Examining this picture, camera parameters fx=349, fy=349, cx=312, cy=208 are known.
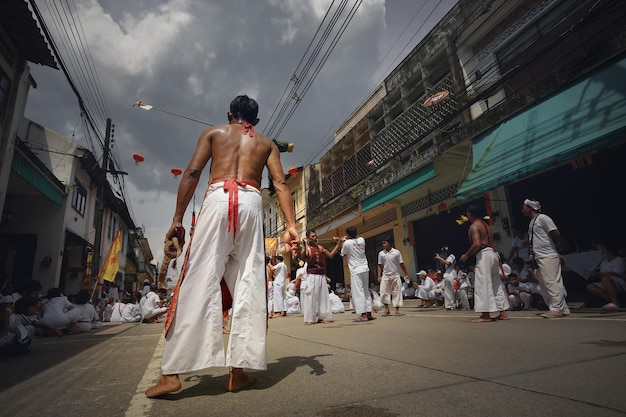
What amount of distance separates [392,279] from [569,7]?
686 centimetres

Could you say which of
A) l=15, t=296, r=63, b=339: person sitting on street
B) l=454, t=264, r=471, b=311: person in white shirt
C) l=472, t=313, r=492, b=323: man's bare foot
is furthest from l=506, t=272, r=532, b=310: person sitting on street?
l=15, t=296, r=63, b=339: person sitting on street

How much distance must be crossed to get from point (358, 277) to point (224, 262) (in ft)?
16.4

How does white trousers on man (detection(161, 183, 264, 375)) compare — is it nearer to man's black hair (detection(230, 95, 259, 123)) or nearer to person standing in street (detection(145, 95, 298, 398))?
person standing in street (detection(145, 95, 298, 398))

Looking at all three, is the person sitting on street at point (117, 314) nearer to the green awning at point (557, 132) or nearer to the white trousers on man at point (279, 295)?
the white trousers on man at point (279, 295)

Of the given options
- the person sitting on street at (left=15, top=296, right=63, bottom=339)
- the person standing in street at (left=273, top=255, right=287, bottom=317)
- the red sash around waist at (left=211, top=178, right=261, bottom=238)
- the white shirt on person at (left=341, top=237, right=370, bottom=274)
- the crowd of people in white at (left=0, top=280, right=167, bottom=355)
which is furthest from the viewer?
the person standing in street at (left=273, top=255, right=287, bottom=317)

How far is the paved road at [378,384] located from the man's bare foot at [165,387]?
4cm

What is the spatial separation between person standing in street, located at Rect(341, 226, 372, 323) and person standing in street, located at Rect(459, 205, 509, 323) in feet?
6.36

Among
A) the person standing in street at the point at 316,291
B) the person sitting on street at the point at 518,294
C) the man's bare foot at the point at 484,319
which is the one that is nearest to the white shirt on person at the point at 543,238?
the man's bare foot at the point at 484,319

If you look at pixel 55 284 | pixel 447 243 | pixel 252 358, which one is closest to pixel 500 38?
pixel 447 243

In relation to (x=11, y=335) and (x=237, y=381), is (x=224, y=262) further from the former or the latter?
(x=11, y=335)

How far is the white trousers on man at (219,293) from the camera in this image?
6.16 feet

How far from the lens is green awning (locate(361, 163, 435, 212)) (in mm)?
10250

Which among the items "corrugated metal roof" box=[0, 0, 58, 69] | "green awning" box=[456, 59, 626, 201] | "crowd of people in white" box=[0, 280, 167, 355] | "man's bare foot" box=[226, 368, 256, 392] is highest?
"corrugated metal roof" box=[0, 0, 58, 69]

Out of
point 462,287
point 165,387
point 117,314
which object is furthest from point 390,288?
point 117,314
